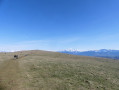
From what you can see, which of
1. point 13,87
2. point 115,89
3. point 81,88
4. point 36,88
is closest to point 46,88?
point 36,88

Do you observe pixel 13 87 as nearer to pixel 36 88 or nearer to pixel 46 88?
pixel 36 88

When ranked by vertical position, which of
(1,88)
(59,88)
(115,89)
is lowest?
(115,89)

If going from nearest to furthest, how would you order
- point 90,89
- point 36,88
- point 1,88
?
point 1,88 < point 36,88 < point 90,89

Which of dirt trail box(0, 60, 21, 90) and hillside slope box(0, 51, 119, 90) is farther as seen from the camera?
hillside slope box(0, 51, 119, 90)

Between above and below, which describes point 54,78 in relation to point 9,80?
below

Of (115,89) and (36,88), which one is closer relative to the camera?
(36,88)

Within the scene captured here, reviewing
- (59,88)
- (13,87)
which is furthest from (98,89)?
(13,87)

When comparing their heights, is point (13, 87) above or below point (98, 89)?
above

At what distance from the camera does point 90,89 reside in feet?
37.7

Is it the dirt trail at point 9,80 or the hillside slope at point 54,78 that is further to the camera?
the hillside slope at point 54,78

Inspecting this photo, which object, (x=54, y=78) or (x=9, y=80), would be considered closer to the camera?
(x=9, y=80)

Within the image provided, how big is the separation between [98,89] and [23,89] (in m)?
10.4

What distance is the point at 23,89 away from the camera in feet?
33.2

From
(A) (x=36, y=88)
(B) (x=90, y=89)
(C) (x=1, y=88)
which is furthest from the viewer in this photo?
(B) (x=90, y=89)
